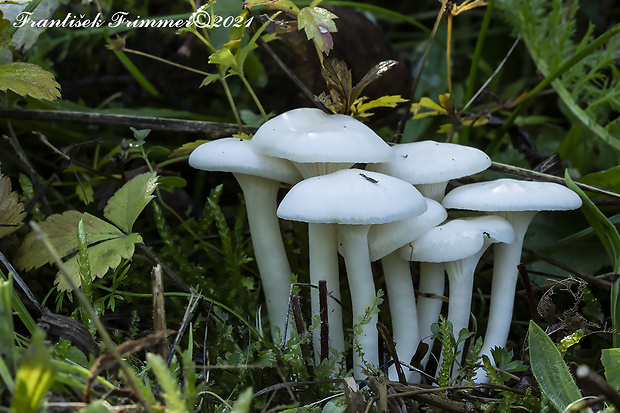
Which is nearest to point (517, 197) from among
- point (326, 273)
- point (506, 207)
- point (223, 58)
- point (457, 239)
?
point (506, 207)

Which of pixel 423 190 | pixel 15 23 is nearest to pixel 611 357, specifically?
pixel 423 190

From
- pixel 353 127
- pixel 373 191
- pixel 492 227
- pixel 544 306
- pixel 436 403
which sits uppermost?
pixel 353 127

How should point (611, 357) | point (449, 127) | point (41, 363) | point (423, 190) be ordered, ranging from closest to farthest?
point (41, 363) < point (611, 357) < point (423, 190) < point (449, 127)

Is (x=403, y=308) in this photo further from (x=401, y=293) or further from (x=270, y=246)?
(x=270, y=246)

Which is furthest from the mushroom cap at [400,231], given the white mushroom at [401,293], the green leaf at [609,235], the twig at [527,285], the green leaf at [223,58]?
the green leaf at [223,58]

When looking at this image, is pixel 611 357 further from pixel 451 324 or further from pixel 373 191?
pixel 373 191

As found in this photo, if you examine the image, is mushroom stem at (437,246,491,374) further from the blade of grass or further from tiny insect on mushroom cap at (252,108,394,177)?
the blade of grass
